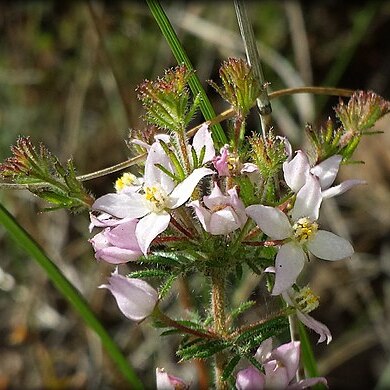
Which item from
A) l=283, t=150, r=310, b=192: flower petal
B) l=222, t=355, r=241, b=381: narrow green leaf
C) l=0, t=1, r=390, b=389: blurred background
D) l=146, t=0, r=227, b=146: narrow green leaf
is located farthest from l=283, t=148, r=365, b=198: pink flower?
l=0, t=1, r=390, b=389: blurred background

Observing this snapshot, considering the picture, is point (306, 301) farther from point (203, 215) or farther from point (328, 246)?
point (203, 215)

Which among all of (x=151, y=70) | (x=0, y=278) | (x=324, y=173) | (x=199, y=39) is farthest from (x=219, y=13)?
(x=324, y=173)

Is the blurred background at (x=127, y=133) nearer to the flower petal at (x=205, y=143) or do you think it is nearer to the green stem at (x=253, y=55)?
the green stem at (x=253, y=55)

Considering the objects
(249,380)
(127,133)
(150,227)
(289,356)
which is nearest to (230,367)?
(249,380)

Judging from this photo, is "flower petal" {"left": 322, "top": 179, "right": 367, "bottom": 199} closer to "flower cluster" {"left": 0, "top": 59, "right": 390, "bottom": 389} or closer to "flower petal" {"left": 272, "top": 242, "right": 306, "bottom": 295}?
"flower cluster" {"left": 0, "top": 59, "right": 390, "bottom": 389}

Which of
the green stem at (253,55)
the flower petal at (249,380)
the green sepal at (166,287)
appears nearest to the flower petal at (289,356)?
the flower petal at (249,380)
